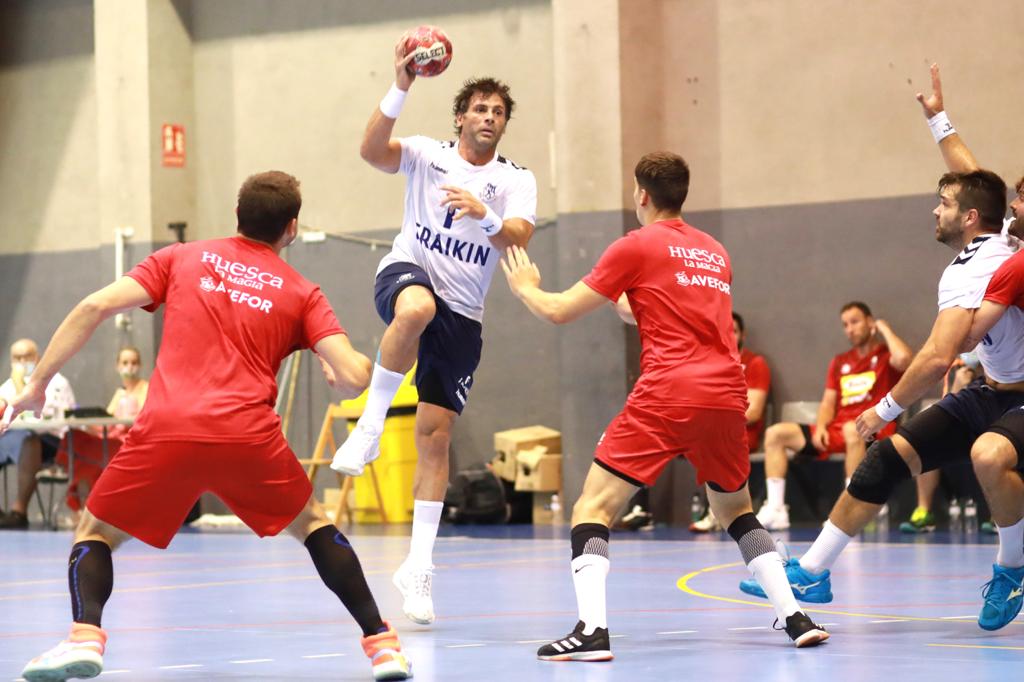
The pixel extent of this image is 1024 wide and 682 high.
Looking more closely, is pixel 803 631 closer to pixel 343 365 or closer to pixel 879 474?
pixel 879 474

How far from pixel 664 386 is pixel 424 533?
1707mm

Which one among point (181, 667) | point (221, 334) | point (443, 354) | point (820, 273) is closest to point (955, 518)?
point (820, 273)

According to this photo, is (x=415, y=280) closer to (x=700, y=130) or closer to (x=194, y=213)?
(x=700, y=130)

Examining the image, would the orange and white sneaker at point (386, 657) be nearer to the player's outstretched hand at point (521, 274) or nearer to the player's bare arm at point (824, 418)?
the player's outstretched hand at point (521, 274)

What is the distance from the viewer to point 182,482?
4797mm

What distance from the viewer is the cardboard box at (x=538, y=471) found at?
1320 cm

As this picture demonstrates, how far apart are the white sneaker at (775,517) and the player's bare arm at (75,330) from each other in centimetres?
763

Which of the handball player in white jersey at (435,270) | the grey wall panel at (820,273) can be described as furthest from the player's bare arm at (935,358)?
the grey wall panel at (820,273)

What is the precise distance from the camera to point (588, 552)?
18.1 ft

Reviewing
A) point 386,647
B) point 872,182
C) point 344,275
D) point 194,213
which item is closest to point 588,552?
point 386,647

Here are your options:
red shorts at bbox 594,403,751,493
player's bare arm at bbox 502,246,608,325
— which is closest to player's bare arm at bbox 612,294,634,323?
player's bare arm at bbox 502,246,608,325

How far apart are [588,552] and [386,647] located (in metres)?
0.89

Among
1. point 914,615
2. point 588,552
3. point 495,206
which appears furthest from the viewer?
point 495,206

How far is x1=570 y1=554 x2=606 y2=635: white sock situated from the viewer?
17.9ft
